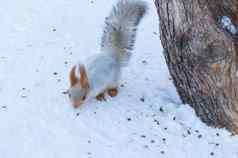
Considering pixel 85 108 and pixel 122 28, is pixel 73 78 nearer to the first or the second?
pixel 85 108

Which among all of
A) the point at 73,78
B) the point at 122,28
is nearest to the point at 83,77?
the point at 73,78

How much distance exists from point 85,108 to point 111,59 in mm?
406

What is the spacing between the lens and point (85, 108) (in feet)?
→ 13.2

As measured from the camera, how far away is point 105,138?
146 inches

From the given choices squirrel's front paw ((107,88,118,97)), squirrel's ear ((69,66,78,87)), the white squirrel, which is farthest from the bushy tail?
squirrel's ear ((69,66,78,87))

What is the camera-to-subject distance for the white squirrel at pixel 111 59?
13.0 feet

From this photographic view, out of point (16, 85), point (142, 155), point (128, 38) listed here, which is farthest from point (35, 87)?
point (142, 155)

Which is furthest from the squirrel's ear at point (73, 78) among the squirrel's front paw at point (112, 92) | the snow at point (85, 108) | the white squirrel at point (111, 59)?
the squirrel's front paw at point (112, 92)

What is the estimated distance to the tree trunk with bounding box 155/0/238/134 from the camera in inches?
130

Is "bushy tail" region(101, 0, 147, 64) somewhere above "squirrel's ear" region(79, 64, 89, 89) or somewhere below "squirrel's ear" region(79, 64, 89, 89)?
above

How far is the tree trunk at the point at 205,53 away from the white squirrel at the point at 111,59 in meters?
0.42

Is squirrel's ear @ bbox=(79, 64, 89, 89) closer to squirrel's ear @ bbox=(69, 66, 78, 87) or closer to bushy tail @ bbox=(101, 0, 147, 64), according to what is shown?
squirrel's ear @ bbox=(69, 66, 78, 87)

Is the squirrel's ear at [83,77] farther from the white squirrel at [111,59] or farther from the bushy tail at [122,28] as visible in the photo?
the bushy tail at [122,28]

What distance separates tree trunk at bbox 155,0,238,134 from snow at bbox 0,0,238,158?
0.14 meters
